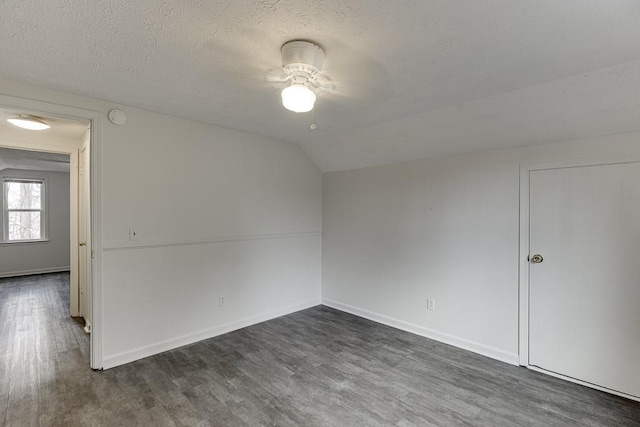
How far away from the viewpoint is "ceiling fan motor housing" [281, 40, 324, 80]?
162 cm

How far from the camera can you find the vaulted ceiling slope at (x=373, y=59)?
1.38 meters

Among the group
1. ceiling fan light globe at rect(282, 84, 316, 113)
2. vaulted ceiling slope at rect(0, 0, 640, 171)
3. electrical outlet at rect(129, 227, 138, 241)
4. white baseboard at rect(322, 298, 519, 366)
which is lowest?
white baseboard at rect(322, 298, 519, 366)

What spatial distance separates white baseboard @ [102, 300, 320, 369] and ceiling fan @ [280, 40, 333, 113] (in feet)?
8.37

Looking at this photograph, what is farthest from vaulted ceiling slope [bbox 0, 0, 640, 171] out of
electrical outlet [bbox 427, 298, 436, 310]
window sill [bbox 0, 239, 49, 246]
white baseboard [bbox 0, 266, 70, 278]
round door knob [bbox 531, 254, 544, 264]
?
white baseboard [bbox 0, 266, 70, 278]

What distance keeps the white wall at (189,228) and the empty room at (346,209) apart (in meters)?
0.02

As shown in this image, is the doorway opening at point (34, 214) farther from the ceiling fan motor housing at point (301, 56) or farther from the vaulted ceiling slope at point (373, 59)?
the ceiling fan motor housing at point (301, 56)

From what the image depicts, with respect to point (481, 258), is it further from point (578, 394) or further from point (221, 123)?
point (221, 123)

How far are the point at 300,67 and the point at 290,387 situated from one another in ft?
7.42

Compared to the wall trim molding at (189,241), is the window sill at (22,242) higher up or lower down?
lower down

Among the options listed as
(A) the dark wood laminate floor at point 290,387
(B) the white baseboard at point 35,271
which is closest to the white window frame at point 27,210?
(B) the white baseboard at point 35,271

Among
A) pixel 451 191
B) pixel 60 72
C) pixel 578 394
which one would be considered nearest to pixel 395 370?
pixel 578 394

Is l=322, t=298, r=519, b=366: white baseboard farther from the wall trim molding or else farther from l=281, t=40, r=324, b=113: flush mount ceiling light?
l=281, t=40, r=324, b=113: flush mount ceiling light

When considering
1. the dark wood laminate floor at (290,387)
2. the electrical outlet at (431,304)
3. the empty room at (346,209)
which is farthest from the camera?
the electrical outlet at (431,304)

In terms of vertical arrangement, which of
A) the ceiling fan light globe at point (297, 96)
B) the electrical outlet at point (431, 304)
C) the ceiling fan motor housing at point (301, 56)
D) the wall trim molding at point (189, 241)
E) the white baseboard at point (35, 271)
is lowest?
the white baseboard at point (35, 271)
